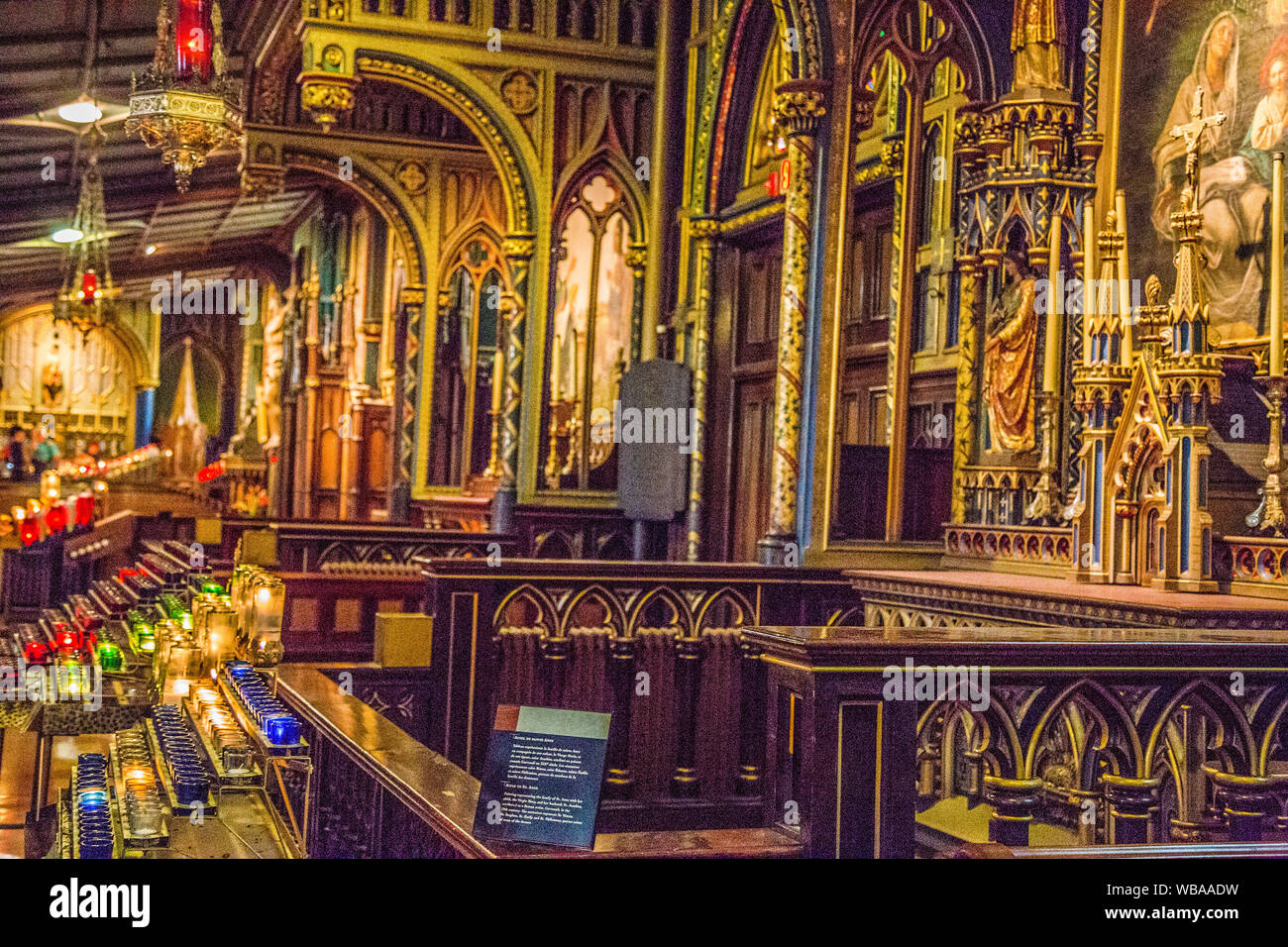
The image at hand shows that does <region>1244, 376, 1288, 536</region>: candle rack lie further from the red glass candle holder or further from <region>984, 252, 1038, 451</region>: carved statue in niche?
the red glass candle holder

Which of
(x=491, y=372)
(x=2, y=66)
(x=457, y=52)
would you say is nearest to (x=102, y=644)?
(x=457, y=52)

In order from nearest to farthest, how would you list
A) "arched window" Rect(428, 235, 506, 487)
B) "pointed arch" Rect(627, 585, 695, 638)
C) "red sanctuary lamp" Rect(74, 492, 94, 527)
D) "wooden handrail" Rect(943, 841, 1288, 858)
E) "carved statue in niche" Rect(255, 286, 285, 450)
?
"wooden handrail" Rect(943, 841, 1288, 858)
"pointed arch" Rect(627, 585, 695, 638)
"arched window" Rect(428, 235, 506, 487)
"red sanctuary lamp" Rect(74, 492, 94, 527)
"carved statue in niche" Rect(255, 286, 285, 450)

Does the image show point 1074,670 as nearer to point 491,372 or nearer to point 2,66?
point 2,66

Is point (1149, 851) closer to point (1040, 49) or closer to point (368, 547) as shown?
point (1040, 49)

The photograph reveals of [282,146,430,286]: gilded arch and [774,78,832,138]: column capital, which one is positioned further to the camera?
[282,146,430,286]: gilded arch

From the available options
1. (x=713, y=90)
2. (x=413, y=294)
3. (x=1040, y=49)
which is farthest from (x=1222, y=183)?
(x=413, y=294)

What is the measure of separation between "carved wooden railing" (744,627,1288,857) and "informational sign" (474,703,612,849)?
0.62m

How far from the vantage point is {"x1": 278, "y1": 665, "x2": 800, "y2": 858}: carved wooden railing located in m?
3.04

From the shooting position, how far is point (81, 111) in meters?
14.7

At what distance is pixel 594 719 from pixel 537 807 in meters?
0.21

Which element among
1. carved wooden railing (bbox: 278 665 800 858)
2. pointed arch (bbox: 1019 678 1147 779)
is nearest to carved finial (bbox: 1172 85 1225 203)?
pointed arch (bbox: 1019 678 1147 779)

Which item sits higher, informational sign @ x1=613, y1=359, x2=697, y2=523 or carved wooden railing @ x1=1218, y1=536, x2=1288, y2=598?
informational sign @ x1=613, y1=359, x2=697, y2=523

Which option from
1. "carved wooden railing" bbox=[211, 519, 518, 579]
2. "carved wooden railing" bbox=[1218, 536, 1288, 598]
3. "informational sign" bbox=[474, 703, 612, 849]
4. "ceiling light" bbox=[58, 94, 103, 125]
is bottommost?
"informational sign" bbox=[474, 703, 612, 849]

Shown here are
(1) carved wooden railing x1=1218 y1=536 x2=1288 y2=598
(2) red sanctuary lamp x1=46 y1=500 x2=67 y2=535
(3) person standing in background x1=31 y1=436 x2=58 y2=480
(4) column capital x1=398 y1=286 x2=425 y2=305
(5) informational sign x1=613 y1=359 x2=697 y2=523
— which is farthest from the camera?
(3) person standing in background x1=31 y1=436 x2=58 y2=480
